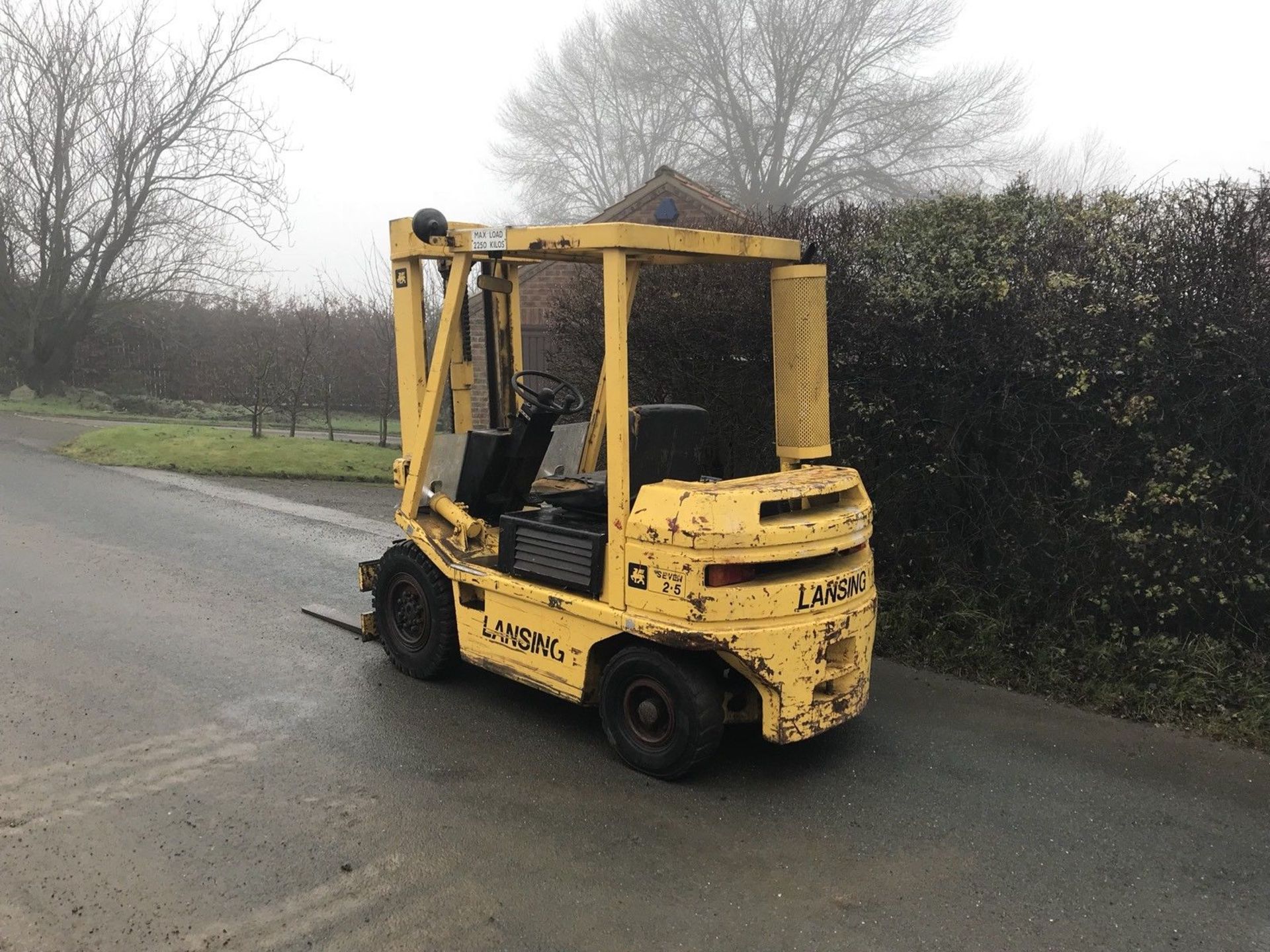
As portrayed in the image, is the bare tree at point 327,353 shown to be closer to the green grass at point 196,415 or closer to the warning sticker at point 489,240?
the green grass at point 196,415

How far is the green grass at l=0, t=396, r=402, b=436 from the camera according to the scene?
20.4m

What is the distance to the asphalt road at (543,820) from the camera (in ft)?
10.4

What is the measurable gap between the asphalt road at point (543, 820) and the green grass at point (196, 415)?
16552 millimetres

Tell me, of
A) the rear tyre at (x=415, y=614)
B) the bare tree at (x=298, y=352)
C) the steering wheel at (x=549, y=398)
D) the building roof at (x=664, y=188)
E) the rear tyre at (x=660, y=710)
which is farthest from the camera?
the bare tree at (x=298, y=352)

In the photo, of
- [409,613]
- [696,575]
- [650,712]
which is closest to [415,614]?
[409,613]

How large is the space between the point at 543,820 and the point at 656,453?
1.84m

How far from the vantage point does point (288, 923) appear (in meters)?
3.14

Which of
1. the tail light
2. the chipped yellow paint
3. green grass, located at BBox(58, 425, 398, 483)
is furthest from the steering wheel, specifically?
green grass, located at BBox(58, 425, 398, 483)

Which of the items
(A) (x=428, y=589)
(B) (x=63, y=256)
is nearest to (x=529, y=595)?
(A) (x=428, y=589)

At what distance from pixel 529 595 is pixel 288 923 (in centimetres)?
180

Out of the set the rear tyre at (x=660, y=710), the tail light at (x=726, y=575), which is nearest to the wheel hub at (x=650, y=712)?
the rear tyre at (x=660, y=710)

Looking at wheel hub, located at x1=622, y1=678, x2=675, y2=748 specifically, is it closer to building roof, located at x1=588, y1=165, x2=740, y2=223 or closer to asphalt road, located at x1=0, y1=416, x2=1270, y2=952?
asphalt road, located at x1=0, y1=416, x2=1270, y2=952

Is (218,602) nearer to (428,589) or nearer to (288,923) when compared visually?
(428,589)

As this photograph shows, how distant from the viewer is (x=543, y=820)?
382 centimetres
